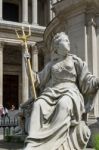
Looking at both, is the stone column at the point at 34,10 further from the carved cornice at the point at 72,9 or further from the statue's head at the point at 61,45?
the statue's head at the point at 61,45

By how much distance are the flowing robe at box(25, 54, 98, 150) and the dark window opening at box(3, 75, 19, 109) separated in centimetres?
5217

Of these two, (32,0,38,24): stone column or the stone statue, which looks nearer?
the stone statue

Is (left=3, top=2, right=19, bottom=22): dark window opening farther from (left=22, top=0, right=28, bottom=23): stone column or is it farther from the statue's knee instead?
the statue's knee

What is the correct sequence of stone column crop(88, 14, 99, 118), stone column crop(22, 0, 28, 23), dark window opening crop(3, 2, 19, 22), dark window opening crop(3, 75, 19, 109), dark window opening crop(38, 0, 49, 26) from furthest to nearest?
dark window opening crop(38, 0, 49, 26) → dark window opening crop(3, 2, 19, 22) → dark window opening crop(3, 75, 19, 109) → stone column crop(22, 0, 28, 23) → stone column crop(88, 14, 99, 118)

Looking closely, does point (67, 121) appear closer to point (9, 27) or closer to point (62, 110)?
point (62, 110)

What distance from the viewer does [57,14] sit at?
649 inches

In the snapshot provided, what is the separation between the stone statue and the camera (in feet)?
24.5

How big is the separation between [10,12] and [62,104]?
57.9 m

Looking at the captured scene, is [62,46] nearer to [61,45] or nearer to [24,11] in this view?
[61,45]

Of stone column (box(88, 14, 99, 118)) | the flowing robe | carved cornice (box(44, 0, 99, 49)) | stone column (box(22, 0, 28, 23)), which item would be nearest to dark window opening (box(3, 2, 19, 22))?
stone column (box(22, 0, 28, 23))

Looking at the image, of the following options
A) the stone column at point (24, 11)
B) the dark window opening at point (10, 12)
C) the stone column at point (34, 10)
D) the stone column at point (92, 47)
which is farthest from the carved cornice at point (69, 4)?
the dark window opening at point (10, 12)

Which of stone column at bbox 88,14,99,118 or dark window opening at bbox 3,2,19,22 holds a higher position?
dark window opening at bbox 3,2,19,22

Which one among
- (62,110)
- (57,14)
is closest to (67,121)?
(62,110)

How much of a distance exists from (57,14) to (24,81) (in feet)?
139
